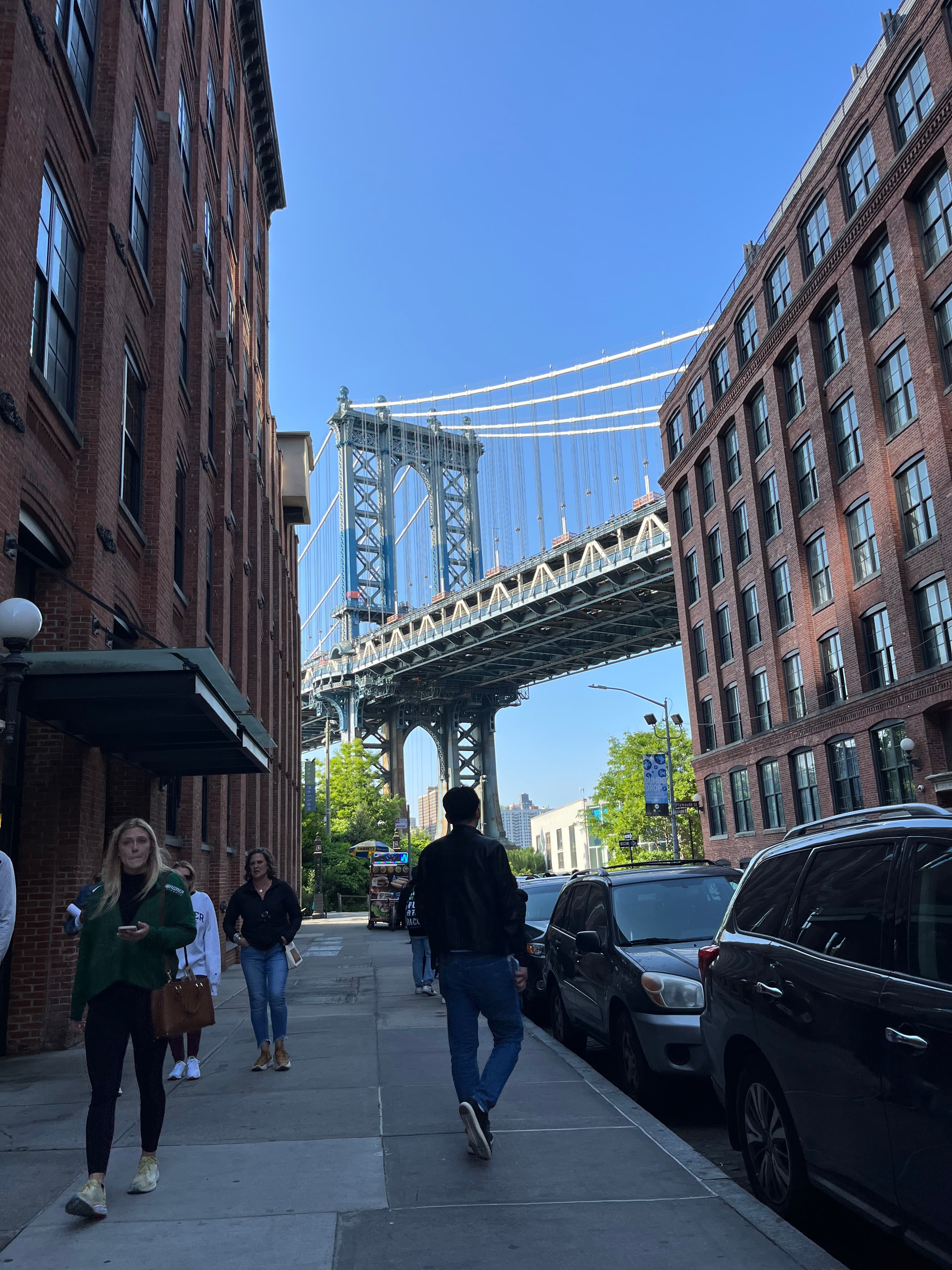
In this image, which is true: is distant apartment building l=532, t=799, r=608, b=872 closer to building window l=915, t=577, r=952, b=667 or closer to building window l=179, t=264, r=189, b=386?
building window l=915, t=577, r=952, b=667

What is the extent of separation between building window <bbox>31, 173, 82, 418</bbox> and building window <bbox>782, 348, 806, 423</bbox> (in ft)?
92.5

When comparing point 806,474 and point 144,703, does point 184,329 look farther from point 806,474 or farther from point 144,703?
point 806,474

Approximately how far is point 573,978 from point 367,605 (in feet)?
275

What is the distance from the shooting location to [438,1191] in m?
5.05

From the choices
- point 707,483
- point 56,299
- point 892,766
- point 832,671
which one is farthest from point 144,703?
point 707,483

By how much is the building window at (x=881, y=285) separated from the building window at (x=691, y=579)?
16204 millimetres

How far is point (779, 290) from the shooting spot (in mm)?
37375

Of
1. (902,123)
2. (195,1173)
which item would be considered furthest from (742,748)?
(195,1173)

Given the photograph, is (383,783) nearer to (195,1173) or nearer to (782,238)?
(782,238)

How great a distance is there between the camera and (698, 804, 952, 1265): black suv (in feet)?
11.7

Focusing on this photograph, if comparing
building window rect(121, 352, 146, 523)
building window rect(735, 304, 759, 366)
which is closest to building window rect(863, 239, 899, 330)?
building window rect(735, 304, 759, 366)

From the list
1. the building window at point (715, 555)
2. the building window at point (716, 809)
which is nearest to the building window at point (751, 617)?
the building window at point (715, 555)

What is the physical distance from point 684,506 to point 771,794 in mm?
14608

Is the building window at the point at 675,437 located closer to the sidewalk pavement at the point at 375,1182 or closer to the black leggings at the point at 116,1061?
the sidewalk pavement at the point at 375,1182
